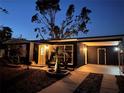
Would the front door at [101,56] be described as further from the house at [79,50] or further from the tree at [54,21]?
the tree at [54,21]

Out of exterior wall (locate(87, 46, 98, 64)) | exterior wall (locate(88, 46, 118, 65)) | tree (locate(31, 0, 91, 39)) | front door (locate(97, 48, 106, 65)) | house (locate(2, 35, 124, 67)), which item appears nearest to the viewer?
house (locate(2, 35, 124, 67))

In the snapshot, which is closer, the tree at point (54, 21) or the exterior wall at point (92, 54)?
the exterior wall at point (92, 54)

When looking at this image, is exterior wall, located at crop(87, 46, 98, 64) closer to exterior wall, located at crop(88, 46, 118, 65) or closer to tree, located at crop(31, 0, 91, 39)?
exterior wall, located at crop(88, 46, 118, 65)

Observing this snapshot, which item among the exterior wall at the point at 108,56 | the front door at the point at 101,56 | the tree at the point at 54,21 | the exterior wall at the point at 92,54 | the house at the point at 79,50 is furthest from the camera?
the tree at the point at 54,21

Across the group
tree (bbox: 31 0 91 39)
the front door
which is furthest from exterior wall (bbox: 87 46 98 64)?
tree (bbox: 31 0 91 39)

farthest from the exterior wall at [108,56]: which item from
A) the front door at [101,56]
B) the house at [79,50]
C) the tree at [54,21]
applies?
the tree at [54,21]

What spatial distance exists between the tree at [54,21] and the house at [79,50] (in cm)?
698

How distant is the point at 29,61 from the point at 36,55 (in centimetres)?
100

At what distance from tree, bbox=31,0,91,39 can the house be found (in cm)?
698

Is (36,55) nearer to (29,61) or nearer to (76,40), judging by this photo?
(29,61)

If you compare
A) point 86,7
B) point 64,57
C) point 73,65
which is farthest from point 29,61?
point 86,7

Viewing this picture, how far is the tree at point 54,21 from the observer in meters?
21.8

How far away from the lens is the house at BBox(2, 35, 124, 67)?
1199 cm

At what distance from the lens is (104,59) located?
51.2ft
